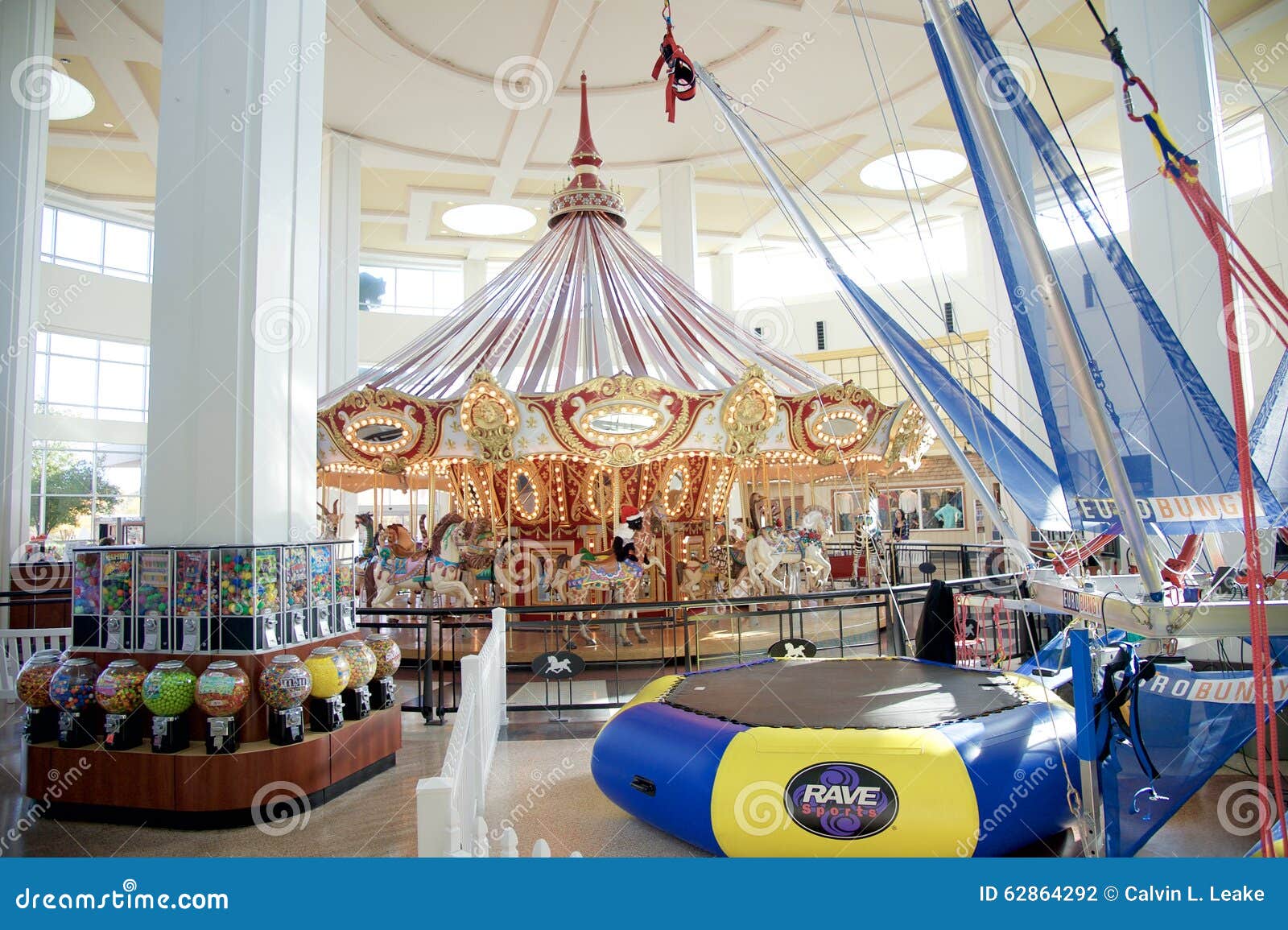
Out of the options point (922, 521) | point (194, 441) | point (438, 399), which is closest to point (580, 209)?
point (438, 399)

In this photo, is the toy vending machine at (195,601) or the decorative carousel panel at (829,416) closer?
the toy vending machine at (195,601)

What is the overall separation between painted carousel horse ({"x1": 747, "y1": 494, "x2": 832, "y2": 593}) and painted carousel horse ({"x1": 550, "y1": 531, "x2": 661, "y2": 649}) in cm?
118

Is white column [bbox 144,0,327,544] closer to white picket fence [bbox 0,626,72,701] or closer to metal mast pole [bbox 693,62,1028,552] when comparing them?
metal mast pole [bbox 693,62,1028,552]

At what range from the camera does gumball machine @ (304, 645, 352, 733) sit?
3.85 metres

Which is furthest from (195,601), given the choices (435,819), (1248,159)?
(1248,159)

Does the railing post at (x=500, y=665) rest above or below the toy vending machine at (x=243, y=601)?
below

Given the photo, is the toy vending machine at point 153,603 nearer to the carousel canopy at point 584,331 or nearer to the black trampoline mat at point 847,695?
the black trampoline mat at point 847,695

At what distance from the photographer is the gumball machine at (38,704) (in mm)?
3770

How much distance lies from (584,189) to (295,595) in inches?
302

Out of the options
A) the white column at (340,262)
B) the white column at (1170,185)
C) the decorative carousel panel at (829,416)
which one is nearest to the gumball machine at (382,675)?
the decorative carousel panel at (829,416)

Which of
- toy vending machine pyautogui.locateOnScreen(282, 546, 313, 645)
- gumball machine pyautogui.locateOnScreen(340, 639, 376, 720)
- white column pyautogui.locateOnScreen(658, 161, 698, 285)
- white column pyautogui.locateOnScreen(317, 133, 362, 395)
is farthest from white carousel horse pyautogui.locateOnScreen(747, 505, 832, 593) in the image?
white column pyautogui.locateOnScreen(317, 133, 362, 395)

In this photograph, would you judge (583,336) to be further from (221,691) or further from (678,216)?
(678,216)

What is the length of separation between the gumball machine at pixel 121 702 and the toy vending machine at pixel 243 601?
0.41 meters

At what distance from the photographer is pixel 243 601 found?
12.2 ft
